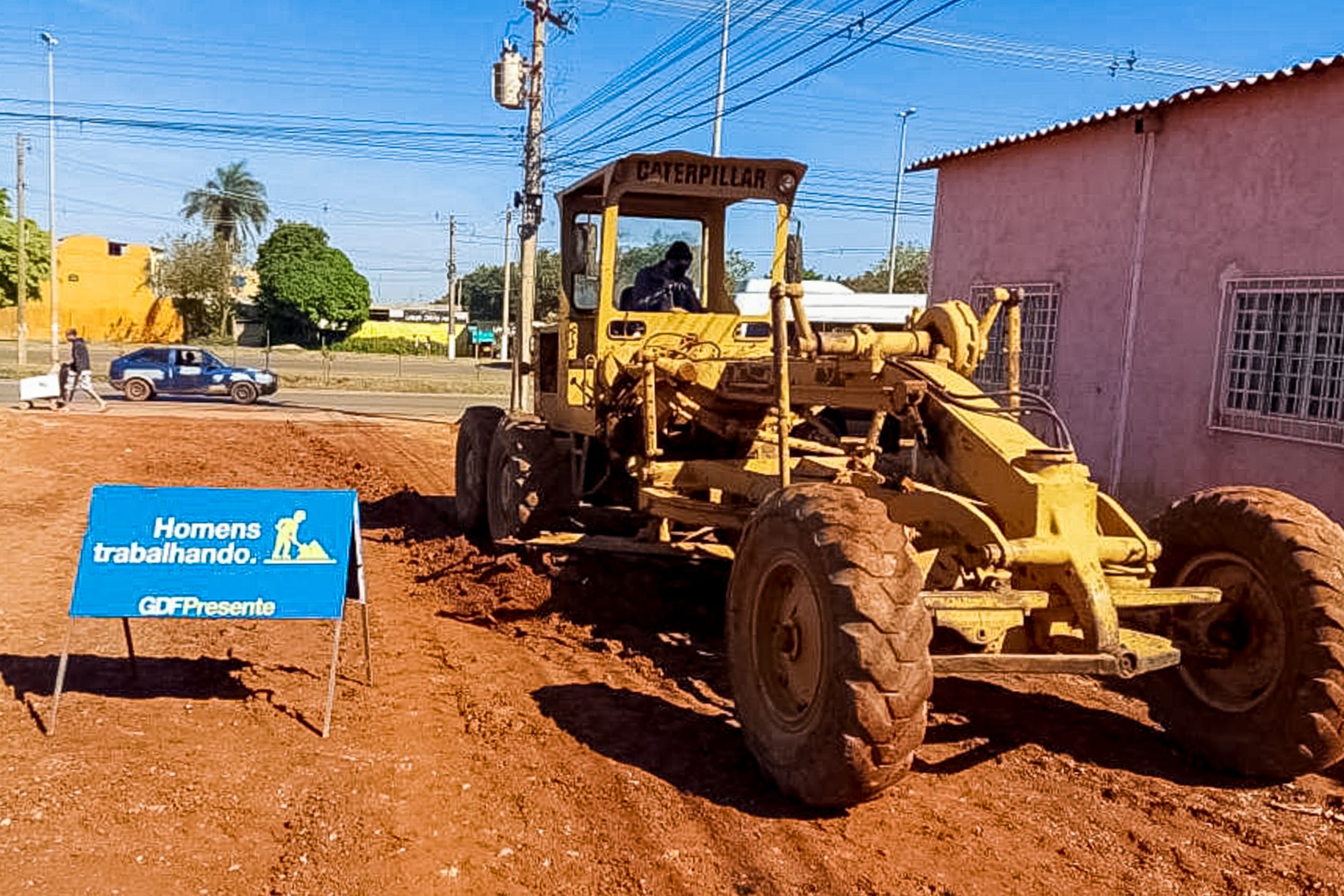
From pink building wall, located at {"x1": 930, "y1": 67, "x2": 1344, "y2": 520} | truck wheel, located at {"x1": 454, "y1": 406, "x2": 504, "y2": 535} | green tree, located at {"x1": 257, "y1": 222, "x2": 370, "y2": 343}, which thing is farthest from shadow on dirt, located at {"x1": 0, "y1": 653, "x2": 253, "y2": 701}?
green tree, located at {"x1": 257, "y1": 222, "x2": 370, "y2": 343}

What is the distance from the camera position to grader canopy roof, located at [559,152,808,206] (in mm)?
8125

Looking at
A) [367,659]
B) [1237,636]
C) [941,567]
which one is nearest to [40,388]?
[367,659]

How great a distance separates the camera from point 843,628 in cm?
424

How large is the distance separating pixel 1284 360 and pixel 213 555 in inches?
372

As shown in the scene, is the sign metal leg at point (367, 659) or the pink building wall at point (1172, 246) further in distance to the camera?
the pink building wall at point (1172, 246)

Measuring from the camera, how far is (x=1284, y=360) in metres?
10.5

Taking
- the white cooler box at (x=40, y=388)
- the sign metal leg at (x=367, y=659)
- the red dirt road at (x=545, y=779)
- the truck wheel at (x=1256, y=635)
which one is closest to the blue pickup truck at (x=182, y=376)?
the white cooler box at (x=40, y=388)

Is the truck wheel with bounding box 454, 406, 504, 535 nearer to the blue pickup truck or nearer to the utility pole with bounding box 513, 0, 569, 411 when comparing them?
the utility pole with bounding box 513, 0, 569, 411

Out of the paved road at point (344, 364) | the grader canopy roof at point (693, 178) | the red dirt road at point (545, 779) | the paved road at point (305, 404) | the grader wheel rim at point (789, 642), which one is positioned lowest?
the paved road at point (305, 404)

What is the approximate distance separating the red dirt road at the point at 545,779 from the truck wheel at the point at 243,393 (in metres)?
21.3

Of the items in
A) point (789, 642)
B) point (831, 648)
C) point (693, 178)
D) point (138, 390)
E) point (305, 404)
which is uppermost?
point (693, 178)

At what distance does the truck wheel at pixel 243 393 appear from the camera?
28.0 metres

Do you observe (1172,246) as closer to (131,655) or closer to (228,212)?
(131,655)

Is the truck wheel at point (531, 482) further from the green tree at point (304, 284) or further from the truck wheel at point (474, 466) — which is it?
the green tree at point (304, 284)
